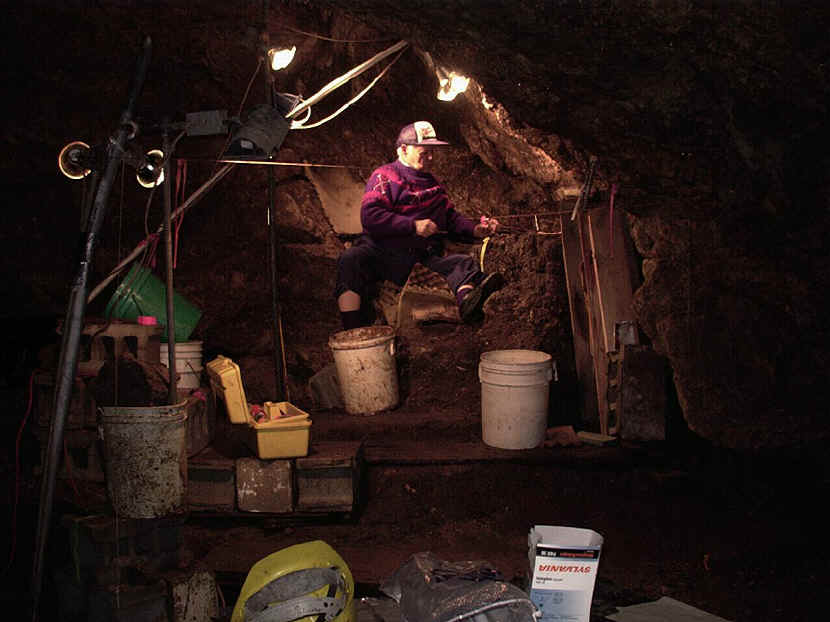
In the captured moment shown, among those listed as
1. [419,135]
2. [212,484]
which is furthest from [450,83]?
[212,484]

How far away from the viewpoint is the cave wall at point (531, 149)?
3824 mm

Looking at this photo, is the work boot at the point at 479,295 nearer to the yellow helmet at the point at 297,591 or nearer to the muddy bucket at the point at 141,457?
the muddy bucket at the point at 141,457

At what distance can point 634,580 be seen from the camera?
4324 millimetres

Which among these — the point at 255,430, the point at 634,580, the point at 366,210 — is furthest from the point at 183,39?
the point at 634,580

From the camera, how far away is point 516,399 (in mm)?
5316

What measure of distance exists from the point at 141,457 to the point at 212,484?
969 millimetres

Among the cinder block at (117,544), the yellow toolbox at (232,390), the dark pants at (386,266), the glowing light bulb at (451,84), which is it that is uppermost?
the glowing light bulb at (451,84)

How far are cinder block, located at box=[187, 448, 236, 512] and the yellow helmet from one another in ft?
6.56

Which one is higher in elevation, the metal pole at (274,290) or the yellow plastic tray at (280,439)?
the metal pole at (274,290)

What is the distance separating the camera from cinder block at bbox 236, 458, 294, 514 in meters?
4.90

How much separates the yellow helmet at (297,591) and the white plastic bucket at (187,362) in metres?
3.00

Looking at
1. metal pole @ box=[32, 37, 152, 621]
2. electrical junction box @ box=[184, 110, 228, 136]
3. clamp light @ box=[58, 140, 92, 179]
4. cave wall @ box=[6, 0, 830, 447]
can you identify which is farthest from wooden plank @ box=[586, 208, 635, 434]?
clamp light @ box=[58, 140, 92, 179]

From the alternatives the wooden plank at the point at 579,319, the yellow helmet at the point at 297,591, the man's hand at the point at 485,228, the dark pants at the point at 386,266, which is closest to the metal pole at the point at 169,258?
the yellow helmet at the point at 297,591

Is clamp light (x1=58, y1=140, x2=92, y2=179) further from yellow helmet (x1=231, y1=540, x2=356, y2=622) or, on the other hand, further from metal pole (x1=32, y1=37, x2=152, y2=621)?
yellow helmet (x1=231, y1=540, x2=356, y2=622)
